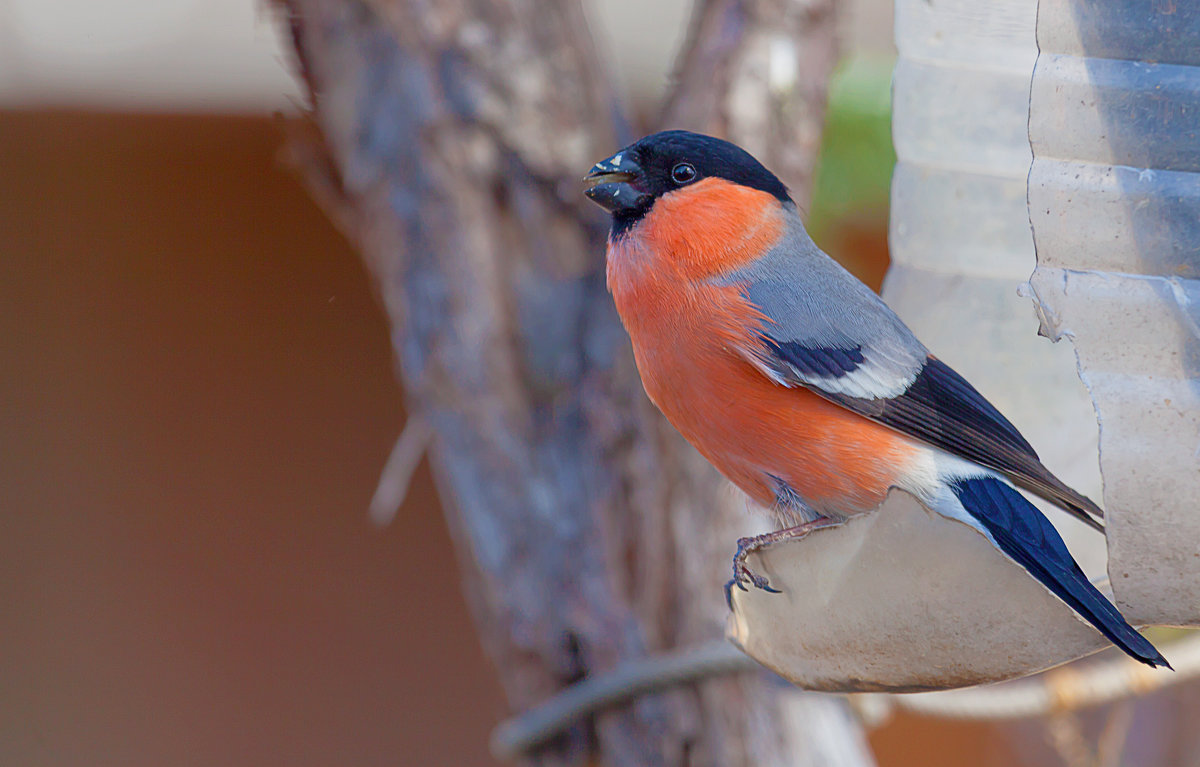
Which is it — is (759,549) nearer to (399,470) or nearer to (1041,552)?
(1041,552)

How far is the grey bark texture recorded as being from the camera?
216 cm

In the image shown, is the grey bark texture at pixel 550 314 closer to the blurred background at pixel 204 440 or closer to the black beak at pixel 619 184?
the black beak at pixel 619 184

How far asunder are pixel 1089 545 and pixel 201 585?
10.2 feet

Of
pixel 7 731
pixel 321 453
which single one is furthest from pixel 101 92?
pixel 7 731

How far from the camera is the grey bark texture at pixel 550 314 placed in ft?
7.09

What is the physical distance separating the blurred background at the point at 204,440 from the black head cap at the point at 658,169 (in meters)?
2.26

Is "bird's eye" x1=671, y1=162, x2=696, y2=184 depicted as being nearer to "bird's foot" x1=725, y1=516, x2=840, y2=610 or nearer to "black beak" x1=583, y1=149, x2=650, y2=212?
"black beak" x1=583, y1=149, x2=650, y2=212

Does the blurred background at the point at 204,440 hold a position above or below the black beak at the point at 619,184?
below

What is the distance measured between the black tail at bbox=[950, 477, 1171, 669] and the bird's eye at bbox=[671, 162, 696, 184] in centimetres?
44

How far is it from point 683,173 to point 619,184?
73 millimetres

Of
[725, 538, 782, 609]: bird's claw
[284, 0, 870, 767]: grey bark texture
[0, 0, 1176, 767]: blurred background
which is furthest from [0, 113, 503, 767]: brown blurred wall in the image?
[725, 538, 782, 609]: bird's claw

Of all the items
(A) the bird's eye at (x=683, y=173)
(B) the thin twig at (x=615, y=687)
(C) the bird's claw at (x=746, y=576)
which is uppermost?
(A) the bird's eye at (x=683, y=173)

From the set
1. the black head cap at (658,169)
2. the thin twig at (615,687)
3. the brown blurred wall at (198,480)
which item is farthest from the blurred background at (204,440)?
the black head cap at (658,169)

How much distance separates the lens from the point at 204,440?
12.5 ft
